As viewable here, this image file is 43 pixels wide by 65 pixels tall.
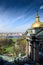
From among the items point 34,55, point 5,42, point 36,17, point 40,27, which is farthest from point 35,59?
point 5,42

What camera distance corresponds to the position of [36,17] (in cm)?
1107

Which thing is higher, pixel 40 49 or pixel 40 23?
pixel 40 23

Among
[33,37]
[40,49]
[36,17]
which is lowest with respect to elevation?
[40,49]

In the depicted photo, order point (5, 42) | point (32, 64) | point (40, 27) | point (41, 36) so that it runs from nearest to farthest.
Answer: point (32, 64) < point (41, 36) < point (40, 27) < point (5, 42)

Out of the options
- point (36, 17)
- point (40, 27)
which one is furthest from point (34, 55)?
point (36, 17)

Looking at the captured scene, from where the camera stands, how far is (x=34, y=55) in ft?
30.1

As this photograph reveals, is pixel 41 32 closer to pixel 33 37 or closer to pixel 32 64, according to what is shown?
pixel 33 37

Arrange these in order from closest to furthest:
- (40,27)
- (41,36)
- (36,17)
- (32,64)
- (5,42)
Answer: (32,64) < (41,36) < (40,27) < (36,17) < (5,42)

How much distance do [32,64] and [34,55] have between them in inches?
37.4

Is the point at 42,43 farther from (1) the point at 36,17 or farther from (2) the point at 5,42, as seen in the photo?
(2) the point at 5,42

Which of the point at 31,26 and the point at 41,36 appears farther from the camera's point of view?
the point at 31,26

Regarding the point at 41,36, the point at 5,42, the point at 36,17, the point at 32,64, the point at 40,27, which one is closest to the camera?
the point at 32,64

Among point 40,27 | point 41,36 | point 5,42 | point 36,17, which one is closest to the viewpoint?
point 41,36

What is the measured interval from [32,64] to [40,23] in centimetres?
314
